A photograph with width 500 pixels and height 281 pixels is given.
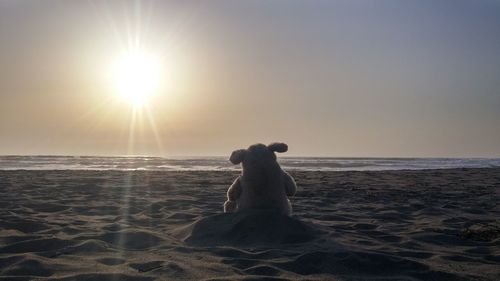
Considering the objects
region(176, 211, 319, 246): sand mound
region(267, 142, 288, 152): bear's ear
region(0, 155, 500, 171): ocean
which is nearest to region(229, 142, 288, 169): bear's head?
region(267, 142, 288, 152): bear's ear

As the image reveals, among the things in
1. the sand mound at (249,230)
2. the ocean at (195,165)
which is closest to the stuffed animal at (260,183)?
the sand mound at (249,230)

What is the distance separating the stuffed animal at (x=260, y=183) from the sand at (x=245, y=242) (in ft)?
1.16

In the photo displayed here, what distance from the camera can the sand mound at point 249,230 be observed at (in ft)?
16.6

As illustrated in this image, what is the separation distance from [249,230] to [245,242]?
0.29 metres

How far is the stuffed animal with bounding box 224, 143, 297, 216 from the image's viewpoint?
19.6ft

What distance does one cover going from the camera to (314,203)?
29.1 ft

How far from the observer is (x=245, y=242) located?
502 cm

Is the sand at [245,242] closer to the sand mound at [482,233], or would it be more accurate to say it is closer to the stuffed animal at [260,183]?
the sand mound at [482,233]

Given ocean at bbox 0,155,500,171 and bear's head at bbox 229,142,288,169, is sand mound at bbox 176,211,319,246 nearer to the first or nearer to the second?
bear's head at bbox 229,142,288,169

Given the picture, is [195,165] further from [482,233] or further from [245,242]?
[482,233]

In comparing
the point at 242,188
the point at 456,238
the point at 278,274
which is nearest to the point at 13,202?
the point at 242,188

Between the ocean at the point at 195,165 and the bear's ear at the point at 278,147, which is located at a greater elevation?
the bear's ear at the point at 278,147

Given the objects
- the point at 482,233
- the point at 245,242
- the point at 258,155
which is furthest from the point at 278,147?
the point at 482,233

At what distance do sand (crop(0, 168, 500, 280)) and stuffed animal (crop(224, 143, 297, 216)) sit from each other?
35 centimetres
